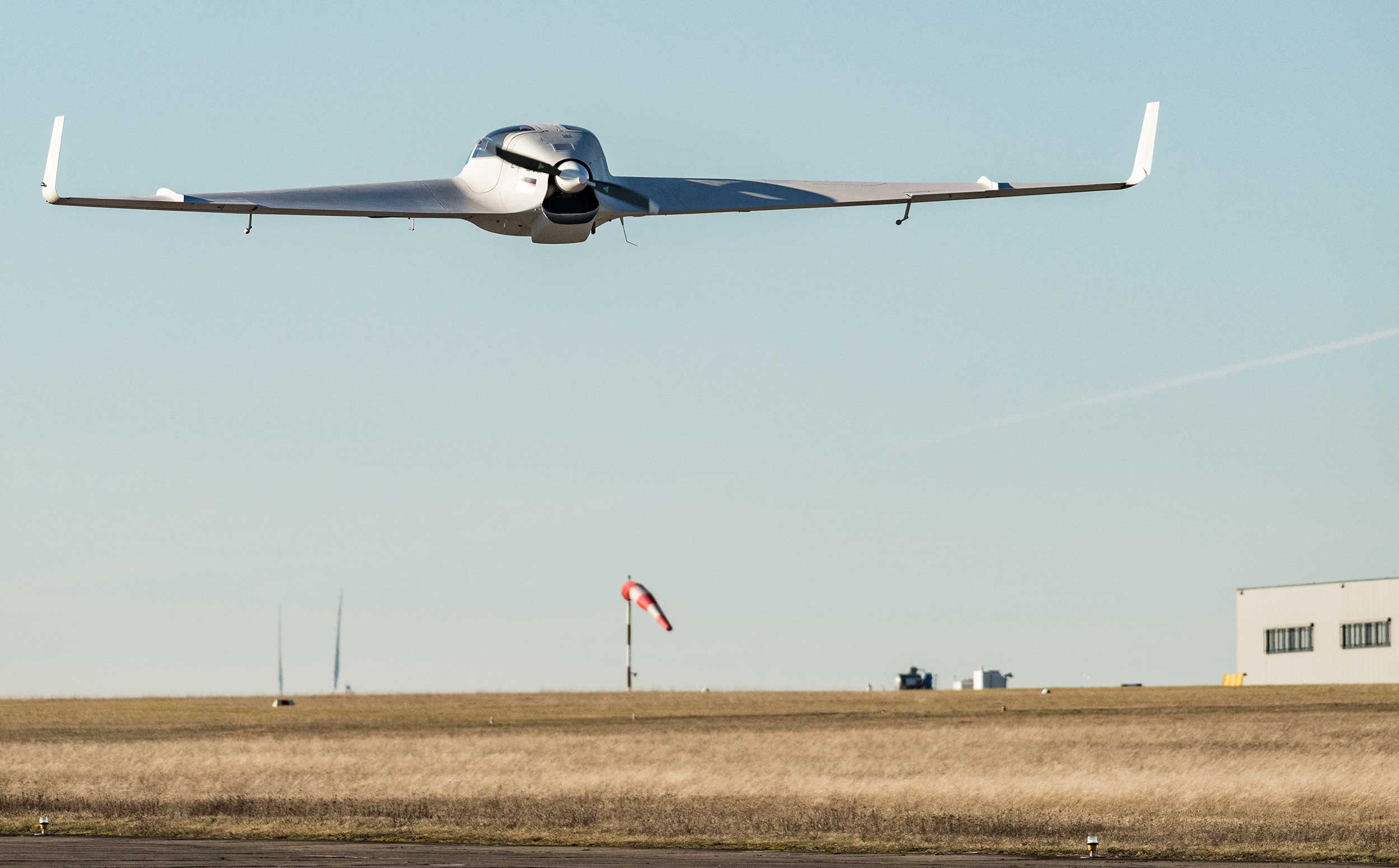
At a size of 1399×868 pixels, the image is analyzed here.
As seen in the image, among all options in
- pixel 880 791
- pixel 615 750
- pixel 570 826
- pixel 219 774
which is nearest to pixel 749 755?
pixel 615 750

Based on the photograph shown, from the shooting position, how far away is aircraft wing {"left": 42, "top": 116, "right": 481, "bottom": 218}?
21391mm

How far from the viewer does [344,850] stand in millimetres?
42281

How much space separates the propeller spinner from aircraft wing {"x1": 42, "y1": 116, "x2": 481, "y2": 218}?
2.97 feet

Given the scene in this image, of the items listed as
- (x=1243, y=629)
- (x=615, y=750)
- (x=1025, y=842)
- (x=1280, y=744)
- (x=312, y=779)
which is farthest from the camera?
(x=1243, y=629)

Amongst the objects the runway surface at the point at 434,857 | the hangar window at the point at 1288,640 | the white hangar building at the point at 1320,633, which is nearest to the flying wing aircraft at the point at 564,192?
the runway surface at the point at 434,857

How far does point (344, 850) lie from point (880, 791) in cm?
2709

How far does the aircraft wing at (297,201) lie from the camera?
70.2 feet

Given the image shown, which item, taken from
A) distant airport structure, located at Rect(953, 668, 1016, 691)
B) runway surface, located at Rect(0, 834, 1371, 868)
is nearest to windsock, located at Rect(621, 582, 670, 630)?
distant airport structure, located at Rect(953, 668, 1016, 691)

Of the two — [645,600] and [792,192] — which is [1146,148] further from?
[645,600]

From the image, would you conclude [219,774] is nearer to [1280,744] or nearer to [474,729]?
[474,729]

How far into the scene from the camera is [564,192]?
2283cm

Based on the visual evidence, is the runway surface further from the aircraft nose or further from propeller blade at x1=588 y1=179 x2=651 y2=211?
the aircraft nose

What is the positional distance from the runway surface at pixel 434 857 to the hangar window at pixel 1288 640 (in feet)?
351

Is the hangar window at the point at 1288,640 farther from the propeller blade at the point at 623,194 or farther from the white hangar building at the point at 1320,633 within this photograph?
the propeller blade at the point at 623,194
